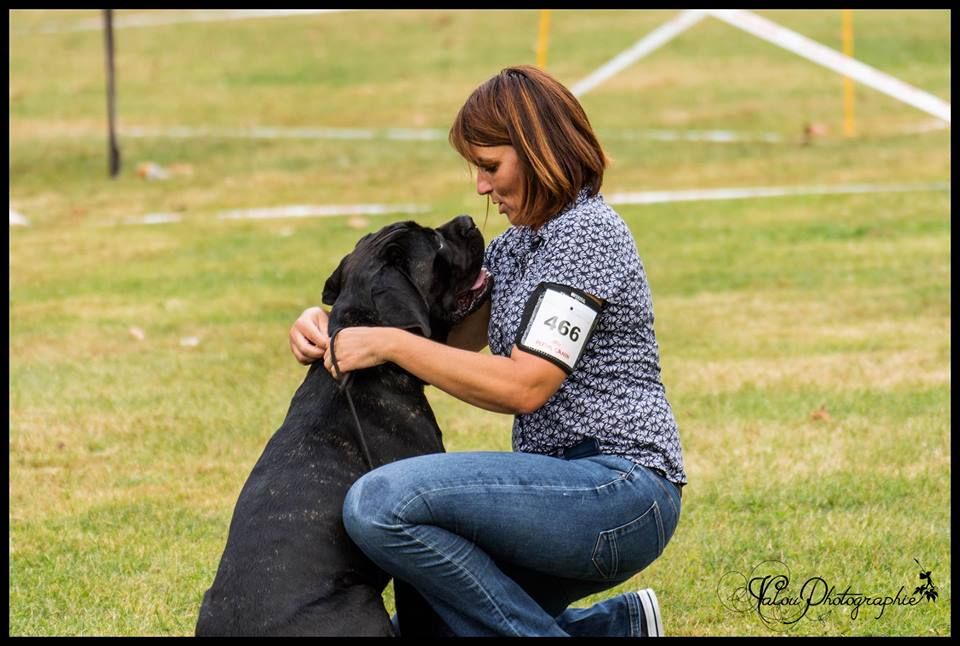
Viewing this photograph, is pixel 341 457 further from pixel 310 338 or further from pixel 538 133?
pixel 538 133

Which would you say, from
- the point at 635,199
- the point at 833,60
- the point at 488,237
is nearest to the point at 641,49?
the point at 833,60

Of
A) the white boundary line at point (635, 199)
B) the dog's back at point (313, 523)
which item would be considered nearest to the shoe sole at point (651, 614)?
the dog's back at point (313, 523)

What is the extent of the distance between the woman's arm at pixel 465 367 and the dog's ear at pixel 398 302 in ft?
0.51

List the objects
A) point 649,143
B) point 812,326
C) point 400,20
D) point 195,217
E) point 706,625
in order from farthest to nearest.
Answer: point 400,20 → point 649,143 → point 195,217 → point 812,326 → point 706,625

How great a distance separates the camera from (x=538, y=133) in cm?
396

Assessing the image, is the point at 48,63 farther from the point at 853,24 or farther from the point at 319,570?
the point at 319,570

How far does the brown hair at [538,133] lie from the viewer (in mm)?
3959

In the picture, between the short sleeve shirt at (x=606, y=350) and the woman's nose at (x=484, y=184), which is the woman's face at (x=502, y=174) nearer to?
the woman's nose at (x=484, y=184)

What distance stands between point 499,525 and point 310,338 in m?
0.79

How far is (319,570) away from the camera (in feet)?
11.8

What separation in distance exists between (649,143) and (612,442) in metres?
13.6

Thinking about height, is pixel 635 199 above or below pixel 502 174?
below

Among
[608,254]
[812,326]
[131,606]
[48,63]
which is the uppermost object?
[608,254]
